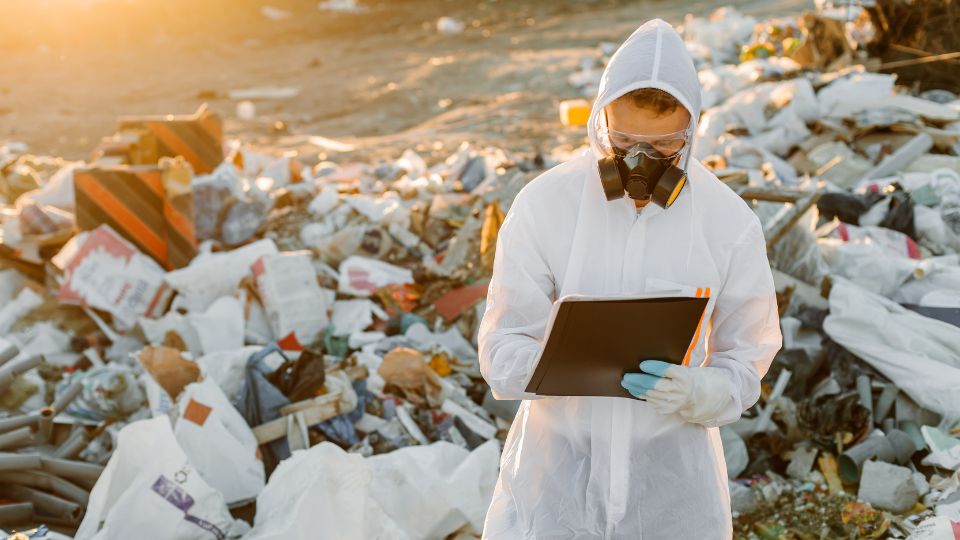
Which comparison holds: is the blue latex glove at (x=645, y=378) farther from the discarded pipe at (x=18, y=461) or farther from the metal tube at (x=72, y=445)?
the metal tube at (x=72, y=445)

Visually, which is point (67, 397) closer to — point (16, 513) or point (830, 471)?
point (16, 513)

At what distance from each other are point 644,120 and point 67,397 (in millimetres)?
2939

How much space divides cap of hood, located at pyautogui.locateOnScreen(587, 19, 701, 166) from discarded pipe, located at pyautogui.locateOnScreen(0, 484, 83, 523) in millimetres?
2419

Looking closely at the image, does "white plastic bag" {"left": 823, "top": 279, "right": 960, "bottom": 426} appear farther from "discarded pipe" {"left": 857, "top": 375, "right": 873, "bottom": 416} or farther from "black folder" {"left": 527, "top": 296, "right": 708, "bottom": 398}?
"black folder" {"left": 527, "top": 296, "right": 708, "bottom": 398}

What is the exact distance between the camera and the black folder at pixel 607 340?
1778 mm

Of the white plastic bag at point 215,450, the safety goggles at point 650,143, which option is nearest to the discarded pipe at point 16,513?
the white plastic bag at point 215,450

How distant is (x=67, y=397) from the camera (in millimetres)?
3887

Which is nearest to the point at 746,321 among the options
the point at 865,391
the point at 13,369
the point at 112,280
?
the point at 865,391

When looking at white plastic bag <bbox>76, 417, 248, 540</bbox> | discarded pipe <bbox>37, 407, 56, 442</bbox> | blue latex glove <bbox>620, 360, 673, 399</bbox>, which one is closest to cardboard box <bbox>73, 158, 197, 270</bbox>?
discarded pipe <bbox>37, 407, 56, 442</bbox>

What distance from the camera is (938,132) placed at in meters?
6.80

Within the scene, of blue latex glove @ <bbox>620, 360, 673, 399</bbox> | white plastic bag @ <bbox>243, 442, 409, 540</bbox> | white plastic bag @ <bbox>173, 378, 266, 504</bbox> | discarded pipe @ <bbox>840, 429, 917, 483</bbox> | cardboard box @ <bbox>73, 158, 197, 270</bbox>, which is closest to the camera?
blue latex glove @ <bbox>620, 360, 673, 399</bbox>

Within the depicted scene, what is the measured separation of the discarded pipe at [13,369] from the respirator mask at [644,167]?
10.1 ft

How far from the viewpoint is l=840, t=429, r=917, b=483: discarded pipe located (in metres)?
3.74

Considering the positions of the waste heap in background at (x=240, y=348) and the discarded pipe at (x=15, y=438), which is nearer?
the waste heap in background at (x=240, y=348)
